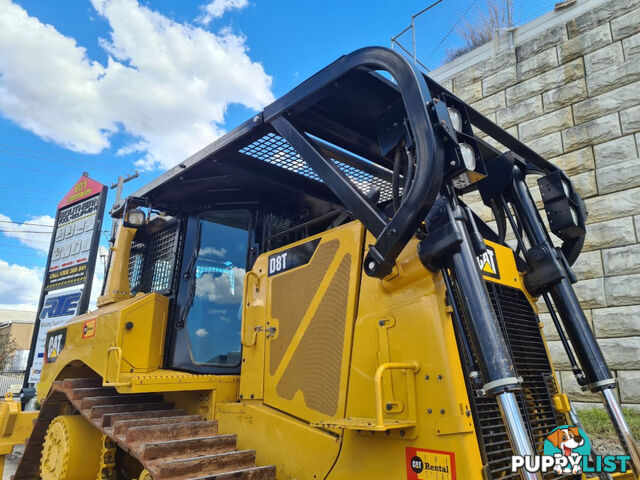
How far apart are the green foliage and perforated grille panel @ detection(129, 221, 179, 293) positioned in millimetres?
4713

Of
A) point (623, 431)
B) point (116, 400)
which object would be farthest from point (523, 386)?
point (116, 400)

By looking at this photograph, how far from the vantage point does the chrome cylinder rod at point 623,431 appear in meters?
2.38

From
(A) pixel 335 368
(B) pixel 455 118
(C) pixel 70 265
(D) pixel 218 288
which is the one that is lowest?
(A) pixel 335 368

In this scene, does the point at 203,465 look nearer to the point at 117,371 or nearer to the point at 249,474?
the point at 249,474

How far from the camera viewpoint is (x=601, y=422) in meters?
5.16

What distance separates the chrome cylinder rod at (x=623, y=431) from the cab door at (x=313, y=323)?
144 cm

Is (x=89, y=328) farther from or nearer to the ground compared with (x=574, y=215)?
nearer to the ground

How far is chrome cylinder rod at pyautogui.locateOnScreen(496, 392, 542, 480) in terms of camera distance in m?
1.74

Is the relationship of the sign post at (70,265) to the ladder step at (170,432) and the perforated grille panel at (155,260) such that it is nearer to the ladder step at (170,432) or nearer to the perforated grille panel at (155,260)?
the perforated grille panel at (155,260)

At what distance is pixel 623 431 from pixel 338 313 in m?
1.63

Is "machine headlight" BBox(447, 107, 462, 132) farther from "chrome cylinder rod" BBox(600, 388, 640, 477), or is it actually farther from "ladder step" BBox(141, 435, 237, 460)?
"ladder step" BBox(141, 435, 237, 460)

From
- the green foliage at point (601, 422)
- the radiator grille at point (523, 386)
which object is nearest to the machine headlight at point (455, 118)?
the radiator grille at point (523, 386)

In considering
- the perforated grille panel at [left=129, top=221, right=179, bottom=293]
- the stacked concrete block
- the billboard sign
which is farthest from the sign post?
the stacked concrete block

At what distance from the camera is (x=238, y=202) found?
4402 mm
